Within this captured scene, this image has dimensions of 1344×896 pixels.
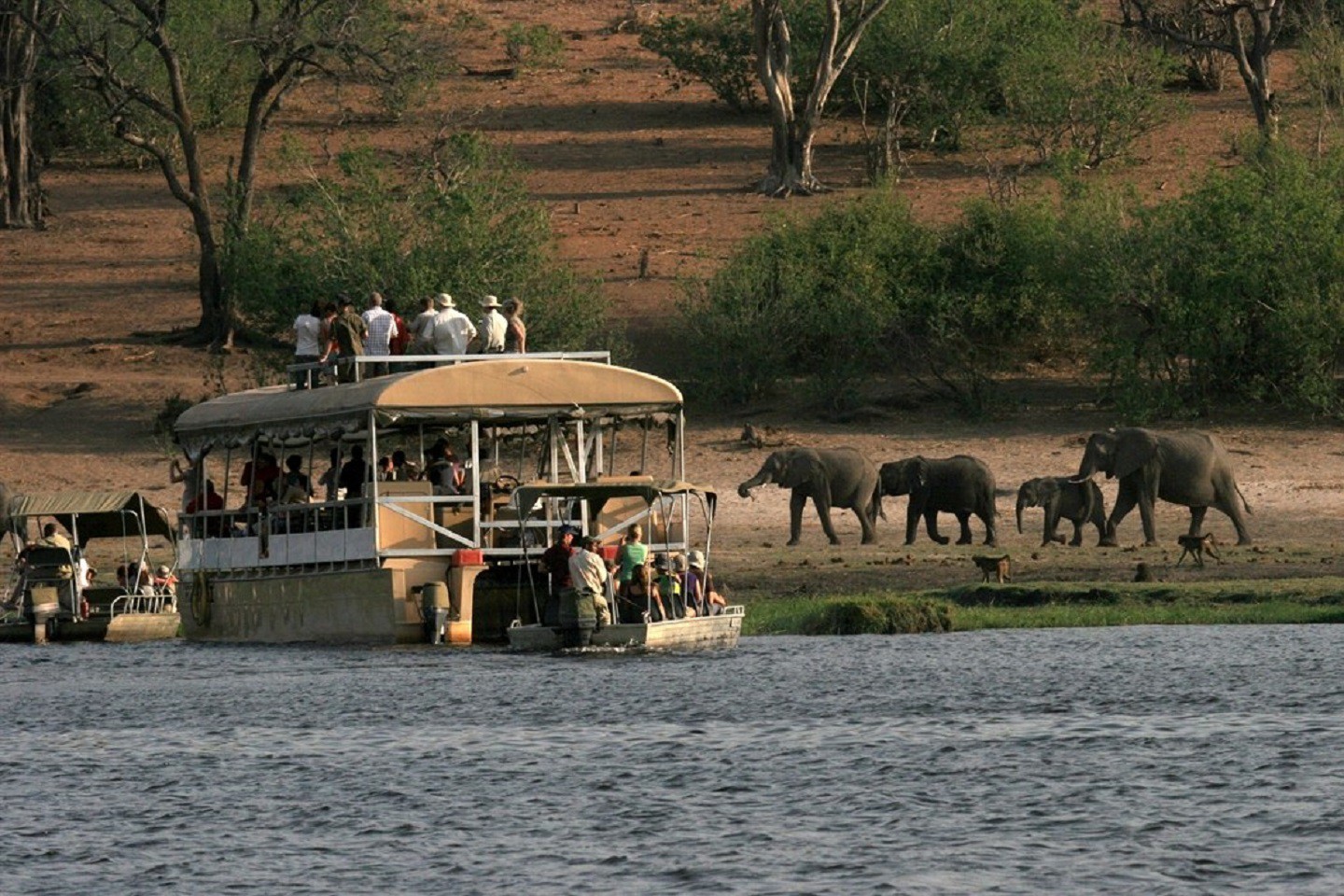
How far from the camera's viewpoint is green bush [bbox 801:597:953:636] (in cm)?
3042

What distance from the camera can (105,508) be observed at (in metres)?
33.2

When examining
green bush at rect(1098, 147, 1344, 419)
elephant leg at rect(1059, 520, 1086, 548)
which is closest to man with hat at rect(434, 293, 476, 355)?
elephant leg at rect(1059, 520, 1086, 548)

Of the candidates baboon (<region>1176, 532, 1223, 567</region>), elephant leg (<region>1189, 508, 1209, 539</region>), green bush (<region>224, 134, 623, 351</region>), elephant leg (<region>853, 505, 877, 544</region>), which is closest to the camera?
baboon (<region>1176, 532, 1223, 567</region>)

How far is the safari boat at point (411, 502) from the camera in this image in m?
29.0

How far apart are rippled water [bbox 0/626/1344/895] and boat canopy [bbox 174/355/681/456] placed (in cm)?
269

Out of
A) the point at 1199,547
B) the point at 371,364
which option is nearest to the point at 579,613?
the point at 371,364

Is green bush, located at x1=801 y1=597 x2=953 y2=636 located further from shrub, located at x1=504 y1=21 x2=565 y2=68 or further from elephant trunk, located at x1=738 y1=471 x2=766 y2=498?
shrub, located at x1=504 y1=21 x2=565 y2=68

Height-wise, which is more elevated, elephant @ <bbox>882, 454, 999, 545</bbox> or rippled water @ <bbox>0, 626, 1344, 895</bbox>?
elephant @ <bbox>882, 454, 999, 545</bbox>

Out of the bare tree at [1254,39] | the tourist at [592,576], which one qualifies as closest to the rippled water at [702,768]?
the tourist at [592,576]

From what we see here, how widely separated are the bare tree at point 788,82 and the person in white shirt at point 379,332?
3074 centimetres

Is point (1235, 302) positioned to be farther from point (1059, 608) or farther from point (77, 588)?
point (77, 588)

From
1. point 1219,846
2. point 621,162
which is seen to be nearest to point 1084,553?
point 1219,846

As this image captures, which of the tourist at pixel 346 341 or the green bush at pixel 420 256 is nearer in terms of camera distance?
the tourist at pixel 346 341

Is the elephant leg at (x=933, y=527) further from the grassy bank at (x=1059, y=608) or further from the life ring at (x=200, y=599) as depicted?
the life ring at (x=200, y=599)
